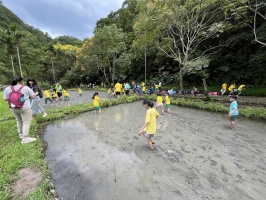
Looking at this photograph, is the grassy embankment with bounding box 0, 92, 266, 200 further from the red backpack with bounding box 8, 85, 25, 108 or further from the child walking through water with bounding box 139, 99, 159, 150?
the child walking through water with bounding box 139, 99, 159, 150

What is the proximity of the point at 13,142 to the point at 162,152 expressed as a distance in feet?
16.1

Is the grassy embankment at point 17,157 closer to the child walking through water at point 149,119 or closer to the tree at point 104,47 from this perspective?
the child walking through water at point 149,119

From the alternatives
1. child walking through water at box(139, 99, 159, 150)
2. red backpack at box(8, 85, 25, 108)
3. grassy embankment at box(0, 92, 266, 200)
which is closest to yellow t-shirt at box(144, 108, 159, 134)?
child walking through water at box(139, 99, 159, 150)

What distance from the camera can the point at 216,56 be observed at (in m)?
18.6

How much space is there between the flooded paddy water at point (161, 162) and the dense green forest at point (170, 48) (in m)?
8.36

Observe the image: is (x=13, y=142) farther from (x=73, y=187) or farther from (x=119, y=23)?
(x=119, y=23)

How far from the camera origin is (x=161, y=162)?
15.2 ft

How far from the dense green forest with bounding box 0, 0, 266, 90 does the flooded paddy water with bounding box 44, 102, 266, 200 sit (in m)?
8.36

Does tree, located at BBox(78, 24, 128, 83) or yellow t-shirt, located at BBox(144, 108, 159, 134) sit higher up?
tree, located at BBox(78, 24, 128, 83)

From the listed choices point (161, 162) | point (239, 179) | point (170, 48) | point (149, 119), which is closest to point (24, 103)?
point (149, 119)

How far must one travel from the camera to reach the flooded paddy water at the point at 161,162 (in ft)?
11.6

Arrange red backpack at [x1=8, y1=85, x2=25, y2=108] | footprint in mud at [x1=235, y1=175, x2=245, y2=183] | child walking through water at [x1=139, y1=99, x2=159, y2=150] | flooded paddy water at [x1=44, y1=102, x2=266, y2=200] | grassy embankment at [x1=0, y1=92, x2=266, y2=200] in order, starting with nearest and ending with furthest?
grassy embankment at [x1=0, y1=92, x2=266, y2=200] < flooded paddy water at [x1=44, y1=102, x2=266, y2=200] < footprint in mud at [x1=235, y1=175, x2=245, y2=183] < child walking through water at [x1=139, y1=99, x2=159, y2=150] < red backpack at [x1=8, y1=85, x2=25, y2=108]

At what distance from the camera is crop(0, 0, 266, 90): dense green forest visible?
47.9ft

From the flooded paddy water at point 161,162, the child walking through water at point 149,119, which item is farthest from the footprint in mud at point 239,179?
the child walking through water at point 149,119
